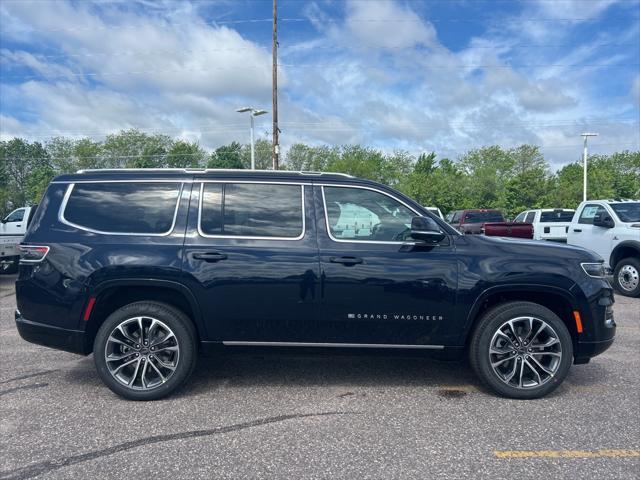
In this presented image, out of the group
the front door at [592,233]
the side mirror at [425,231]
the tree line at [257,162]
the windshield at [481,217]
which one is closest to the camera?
the side mirror at [425,231]

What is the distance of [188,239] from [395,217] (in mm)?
1770

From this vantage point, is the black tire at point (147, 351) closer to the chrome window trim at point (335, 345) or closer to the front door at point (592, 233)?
the chrome window trim at point (335, 345)

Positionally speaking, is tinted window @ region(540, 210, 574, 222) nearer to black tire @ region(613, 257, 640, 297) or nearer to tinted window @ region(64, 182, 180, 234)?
black tire @ region(613, 257, 640, 297)

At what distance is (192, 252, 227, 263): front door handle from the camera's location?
12.6 ft

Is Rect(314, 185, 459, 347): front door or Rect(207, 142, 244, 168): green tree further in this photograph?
Rect(207, 142, 244, 168): green tree

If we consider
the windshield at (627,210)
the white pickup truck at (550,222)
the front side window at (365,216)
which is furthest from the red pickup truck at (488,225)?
the front side window at (365,216)

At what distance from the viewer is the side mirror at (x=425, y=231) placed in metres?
3.79

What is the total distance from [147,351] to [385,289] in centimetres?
205

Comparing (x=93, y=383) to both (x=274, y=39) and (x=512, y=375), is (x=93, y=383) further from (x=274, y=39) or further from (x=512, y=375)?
(x=274, y=39)

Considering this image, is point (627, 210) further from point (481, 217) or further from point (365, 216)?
point (481, 217)

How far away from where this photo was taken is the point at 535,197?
128ft

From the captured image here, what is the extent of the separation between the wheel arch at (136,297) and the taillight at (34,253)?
0.52 meters

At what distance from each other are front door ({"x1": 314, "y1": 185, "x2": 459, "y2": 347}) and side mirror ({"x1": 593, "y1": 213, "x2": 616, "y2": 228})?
703cm

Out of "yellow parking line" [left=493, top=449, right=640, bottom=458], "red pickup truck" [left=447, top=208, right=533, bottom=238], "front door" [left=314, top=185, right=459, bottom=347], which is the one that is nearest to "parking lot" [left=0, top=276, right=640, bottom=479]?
"yellow parking line" [left=493, top=449, right=640, bottom=458]
